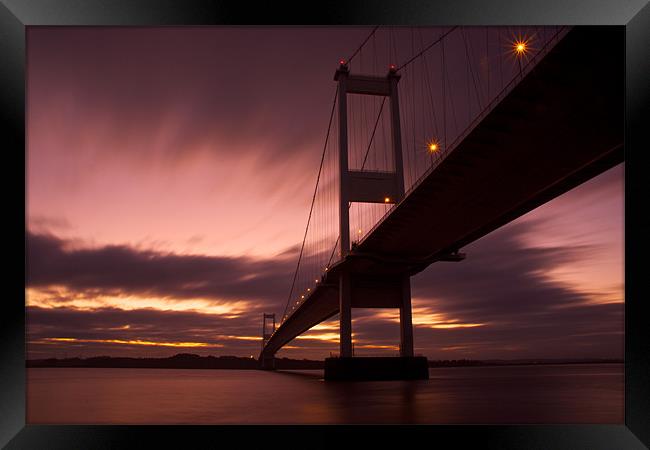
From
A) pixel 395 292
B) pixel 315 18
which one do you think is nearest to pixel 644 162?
pixel 315 18

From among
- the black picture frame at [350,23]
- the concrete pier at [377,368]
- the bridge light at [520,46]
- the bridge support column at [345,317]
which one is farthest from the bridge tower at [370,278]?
the black picture frame at [350,23]

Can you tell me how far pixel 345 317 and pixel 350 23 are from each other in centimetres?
1833

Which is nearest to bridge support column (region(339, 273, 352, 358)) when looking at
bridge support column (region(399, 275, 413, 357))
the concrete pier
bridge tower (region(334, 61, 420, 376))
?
bridge tower (region(334, 61, 420, 376))

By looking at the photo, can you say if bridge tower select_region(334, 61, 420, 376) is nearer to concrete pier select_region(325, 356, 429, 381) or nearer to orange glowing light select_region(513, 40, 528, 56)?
concrete pier select_region(325, 356, 429, 381)

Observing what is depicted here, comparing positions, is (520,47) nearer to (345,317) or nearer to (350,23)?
(350,23)

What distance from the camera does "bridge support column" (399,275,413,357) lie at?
78.5 feet

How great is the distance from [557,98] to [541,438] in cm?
594


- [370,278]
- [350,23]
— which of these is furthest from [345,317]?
[350,23]

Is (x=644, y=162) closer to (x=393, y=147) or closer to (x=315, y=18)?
(x=315, y=18)

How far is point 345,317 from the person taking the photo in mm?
23891

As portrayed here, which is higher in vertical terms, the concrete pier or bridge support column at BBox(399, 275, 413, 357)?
bridge support column at BBox(399, 275, 413, 357)

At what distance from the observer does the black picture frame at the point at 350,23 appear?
20.9 feet

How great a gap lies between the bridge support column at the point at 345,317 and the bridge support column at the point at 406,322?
1996mm

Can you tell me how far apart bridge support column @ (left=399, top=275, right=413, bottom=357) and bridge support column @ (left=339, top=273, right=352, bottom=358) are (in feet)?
6.55
